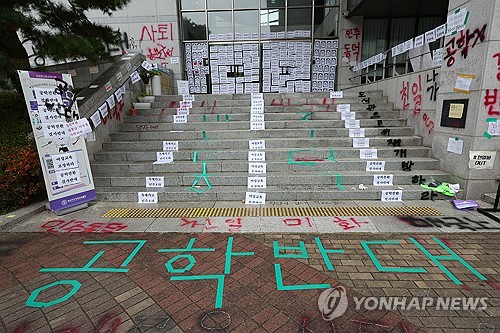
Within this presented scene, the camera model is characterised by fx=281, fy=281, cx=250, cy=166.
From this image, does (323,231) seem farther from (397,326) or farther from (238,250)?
(397,326)

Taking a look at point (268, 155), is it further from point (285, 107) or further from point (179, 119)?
point (179, 119)

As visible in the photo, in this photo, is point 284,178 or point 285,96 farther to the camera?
point 285,96

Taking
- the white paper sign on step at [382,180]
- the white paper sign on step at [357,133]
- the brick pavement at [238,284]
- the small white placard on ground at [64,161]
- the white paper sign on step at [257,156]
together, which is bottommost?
the brick pavement at [238,284]

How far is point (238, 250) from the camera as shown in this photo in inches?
143

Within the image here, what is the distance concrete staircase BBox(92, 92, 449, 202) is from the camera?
5.48 metres

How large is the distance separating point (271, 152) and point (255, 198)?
1390mm

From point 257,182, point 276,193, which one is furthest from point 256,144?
point 276,193

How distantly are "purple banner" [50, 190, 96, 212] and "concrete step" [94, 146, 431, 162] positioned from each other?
1.35m

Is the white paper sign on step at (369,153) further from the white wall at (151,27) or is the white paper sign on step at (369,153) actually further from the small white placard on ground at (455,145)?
the white wall at (151,27)

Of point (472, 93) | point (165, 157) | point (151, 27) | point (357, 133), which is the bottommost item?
point (165, 157)

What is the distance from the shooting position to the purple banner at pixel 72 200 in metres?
4.80

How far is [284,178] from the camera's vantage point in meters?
5.52

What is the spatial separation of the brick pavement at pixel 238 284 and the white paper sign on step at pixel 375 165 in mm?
2111

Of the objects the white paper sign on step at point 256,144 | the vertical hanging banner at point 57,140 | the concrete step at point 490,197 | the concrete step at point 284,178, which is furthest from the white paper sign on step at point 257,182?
the concrete step at point 490,197
